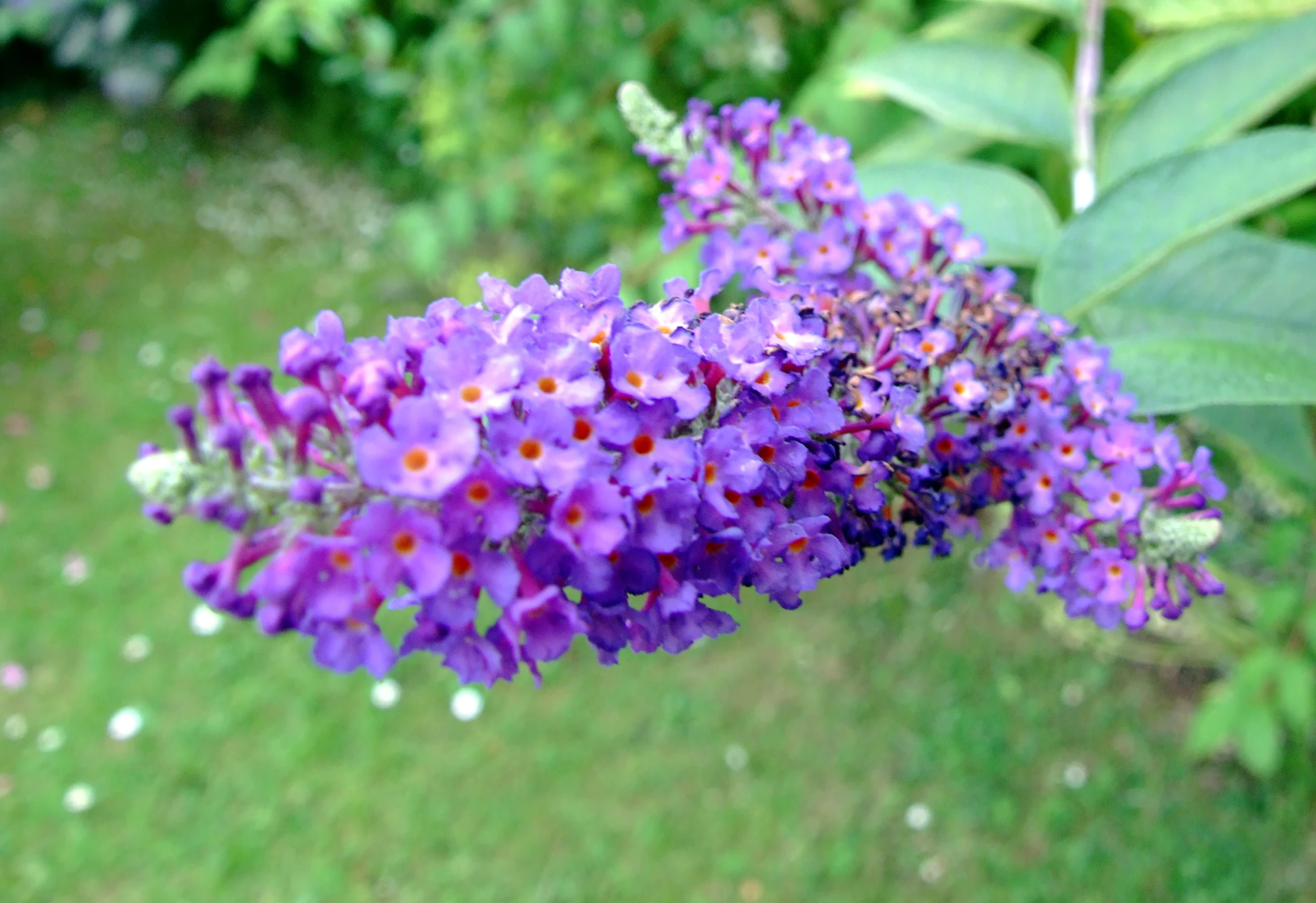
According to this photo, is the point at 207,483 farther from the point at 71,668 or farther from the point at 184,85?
the point at 184,85

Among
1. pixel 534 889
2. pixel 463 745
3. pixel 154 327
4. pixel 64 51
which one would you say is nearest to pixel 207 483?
pixel 534 889

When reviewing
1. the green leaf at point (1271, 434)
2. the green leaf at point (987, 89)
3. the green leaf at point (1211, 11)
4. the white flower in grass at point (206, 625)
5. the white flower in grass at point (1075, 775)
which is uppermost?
the green leaf at point (1211, 11)

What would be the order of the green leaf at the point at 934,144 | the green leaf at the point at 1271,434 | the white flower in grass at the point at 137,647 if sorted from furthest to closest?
the white flower in grass at the point at 137,647, the green leaf at the point at 934,144, the green leaf at the point at 1271,434

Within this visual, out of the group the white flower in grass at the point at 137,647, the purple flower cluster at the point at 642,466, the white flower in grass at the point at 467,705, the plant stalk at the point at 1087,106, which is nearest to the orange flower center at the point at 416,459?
the purple flower cluster at the point at 642,466

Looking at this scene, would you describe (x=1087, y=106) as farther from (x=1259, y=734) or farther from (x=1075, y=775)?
(x=1075, y=775)

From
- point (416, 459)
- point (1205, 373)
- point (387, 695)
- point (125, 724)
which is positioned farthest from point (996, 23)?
point (125, 724)

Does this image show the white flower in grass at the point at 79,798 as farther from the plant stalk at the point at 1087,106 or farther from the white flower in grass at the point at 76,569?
the plant stalk at the point at 1087,106
